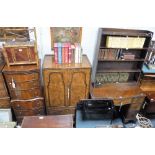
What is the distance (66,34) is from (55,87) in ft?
2.76

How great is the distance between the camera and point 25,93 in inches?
93.9

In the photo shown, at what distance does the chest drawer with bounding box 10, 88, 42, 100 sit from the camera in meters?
2.35

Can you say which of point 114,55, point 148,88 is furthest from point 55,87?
point 148,88

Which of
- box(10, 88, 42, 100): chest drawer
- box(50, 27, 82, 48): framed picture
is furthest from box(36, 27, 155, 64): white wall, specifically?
box(10, 88, 42, 100): chest drawer

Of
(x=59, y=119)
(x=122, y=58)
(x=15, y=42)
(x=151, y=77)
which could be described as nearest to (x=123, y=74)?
(x=122, y=58)

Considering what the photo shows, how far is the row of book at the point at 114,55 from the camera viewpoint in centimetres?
244

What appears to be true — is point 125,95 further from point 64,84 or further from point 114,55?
point 64,84

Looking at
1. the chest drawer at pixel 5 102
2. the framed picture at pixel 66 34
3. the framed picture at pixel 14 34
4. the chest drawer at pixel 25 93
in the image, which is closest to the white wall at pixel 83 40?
the framed picture at pixel 66 34

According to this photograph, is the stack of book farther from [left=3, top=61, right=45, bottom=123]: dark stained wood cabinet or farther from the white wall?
[left=3, top=61, right=45, bottom=123]: dark stained wood cabinet

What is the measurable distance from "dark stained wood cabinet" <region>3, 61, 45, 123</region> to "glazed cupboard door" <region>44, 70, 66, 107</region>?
4.5 inches
